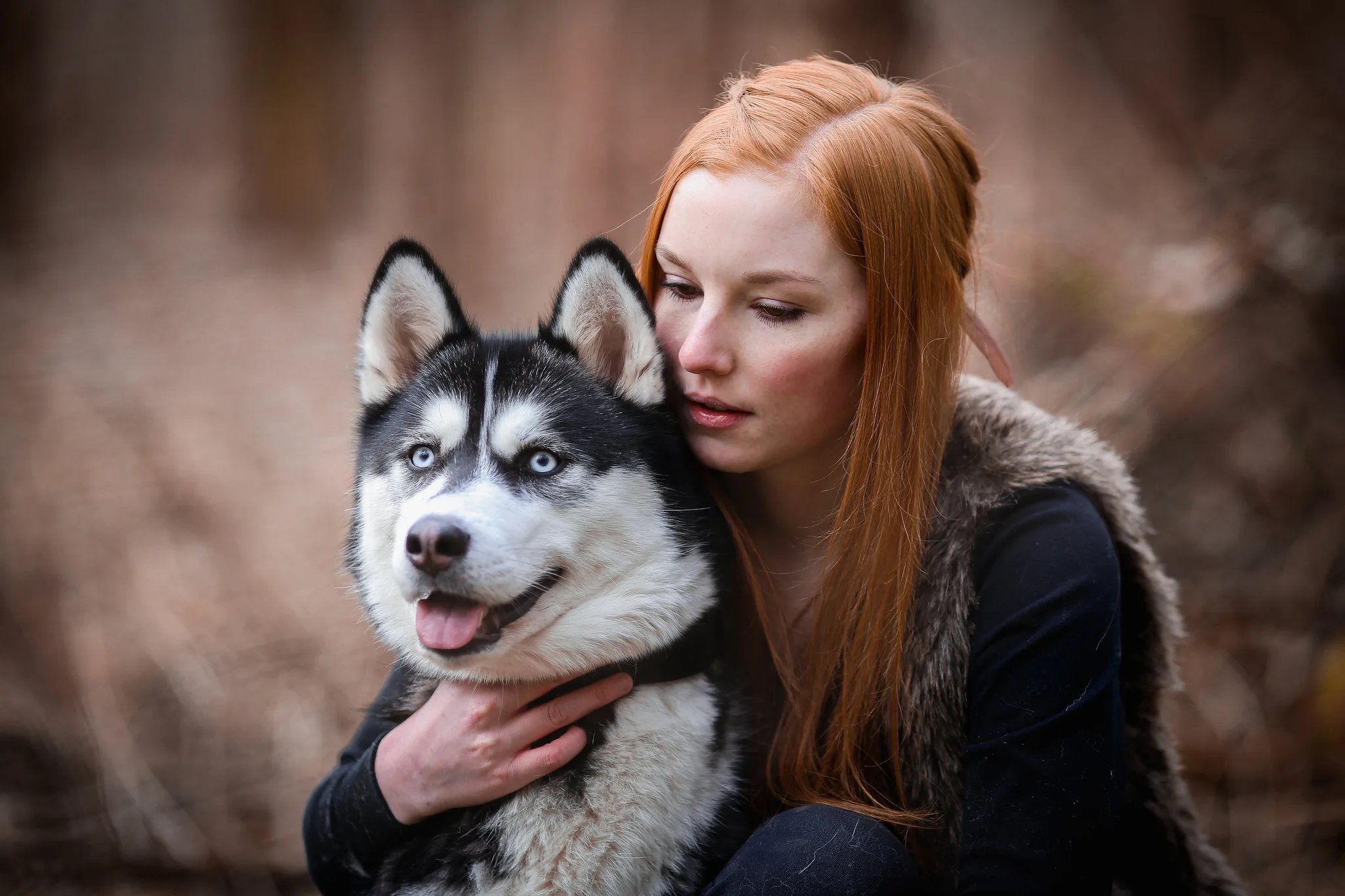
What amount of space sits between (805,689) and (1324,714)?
274 cm

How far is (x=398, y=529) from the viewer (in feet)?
5.52

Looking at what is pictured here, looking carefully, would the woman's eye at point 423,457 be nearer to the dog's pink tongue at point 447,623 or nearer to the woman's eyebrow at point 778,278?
the dog's pink tongue at point 447,623

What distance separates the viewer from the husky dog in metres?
1.70

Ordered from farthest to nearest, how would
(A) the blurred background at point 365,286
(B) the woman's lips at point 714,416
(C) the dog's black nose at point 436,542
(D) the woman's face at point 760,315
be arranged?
(A) the blurred background at point 365,286, (B) the woman's lips at point 714,416, (D) the woman's face at point 760,315, (C) the dog's black nose at point 436,542

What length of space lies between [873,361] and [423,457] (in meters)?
0.93

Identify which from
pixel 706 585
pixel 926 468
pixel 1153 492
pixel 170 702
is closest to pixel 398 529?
pixel 706 585

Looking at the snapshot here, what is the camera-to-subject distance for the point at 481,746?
178 cm

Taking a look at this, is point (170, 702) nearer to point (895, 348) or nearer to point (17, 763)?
point (17, 763)

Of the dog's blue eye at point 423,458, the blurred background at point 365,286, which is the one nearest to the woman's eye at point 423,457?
the dog's blue eye at point 423,458

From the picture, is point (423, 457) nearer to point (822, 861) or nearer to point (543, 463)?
point (543, 463)

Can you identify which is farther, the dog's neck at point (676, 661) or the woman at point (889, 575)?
the dog's neck at point (676, 661)

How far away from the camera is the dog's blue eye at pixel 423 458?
1.85 m

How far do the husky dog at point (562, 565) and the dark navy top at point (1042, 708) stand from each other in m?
0.37

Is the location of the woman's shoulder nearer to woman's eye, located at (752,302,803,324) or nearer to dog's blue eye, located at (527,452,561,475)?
woman's eye, located at (752,302,803,324)
